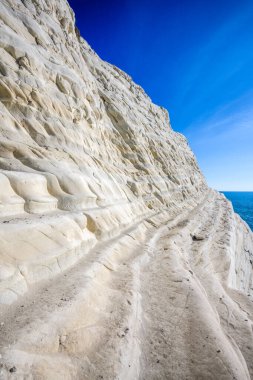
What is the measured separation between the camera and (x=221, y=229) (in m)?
14.4

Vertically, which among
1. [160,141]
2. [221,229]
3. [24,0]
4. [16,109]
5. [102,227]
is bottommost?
[221,229]

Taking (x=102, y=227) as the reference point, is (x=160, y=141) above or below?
above

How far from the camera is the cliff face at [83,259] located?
9.68 feet

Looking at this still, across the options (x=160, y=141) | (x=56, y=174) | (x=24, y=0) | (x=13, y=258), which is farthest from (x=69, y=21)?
(x=13, y=258)

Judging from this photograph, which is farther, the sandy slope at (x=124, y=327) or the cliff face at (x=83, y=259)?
the cliff face at (x=83, y=259)

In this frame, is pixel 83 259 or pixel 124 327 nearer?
pixel 124 327

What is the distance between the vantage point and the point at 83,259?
5234mm

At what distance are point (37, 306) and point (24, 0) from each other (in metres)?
16.0

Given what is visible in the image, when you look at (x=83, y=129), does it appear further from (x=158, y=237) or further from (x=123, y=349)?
(x=123, y=349)

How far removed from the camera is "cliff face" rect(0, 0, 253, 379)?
2.95 metres

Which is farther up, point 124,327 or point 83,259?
point 83,259

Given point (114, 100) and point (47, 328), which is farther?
point (114, 100)

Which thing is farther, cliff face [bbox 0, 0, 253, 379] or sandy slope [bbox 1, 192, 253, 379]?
cliff face [bbox 0, 0, 253, 379]

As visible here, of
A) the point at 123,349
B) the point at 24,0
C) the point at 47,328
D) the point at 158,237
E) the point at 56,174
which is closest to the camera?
the point at 47,328
